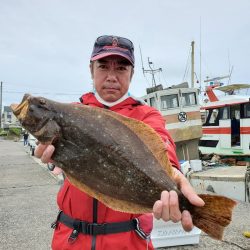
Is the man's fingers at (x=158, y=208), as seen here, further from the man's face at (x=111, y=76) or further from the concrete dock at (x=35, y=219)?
the concrete dock at (x=35, y=219)

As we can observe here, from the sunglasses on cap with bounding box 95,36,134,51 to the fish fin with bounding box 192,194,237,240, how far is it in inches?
48.2

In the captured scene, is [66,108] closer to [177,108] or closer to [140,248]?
[140,248]

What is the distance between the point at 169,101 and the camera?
1639 cm

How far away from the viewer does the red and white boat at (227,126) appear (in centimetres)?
1722

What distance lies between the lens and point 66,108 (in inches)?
83.8

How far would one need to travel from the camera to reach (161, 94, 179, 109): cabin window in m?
16.2

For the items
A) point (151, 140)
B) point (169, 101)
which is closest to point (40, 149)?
point (151, 140)

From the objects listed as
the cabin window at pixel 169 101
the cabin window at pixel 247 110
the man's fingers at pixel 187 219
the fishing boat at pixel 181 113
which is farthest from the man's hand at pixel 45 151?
the cabin window at pixel 247 110

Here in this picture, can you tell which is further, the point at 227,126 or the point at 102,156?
the point at 227,126

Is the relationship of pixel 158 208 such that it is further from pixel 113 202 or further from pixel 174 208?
pixel 113 202

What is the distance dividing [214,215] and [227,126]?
1688cm

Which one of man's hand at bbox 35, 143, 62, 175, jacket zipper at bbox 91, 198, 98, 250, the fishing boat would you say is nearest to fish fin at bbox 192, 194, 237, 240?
jacket zipper at bbox 91, 198, 98, 250

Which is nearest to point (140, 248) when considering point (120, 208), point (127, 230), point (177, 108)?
point (127, 230)

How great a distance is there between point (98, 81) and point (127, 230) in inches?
40.9
